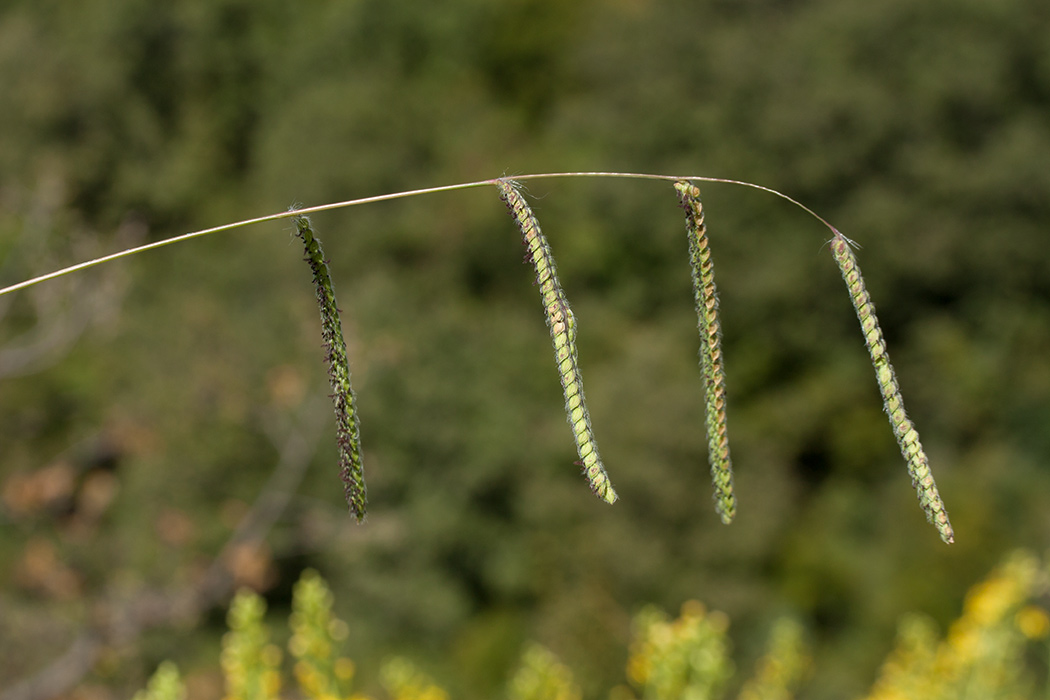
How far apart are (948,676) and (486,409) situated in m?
14.3

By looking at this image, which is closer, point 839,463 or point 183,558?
point 183,558

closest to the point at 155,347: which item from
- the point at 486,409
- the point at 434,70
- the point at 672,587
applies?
the point at 486,409

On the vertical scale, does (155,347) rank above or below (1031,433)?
above

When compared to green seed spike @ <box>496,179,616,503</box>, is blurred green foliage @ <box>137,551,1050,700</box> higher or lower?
lower

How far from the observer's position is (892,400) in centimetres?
104

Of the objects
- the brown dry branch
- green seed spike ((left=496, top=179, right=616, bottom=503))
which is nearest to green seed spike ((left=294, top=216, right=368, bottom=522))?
green seed spike ((left=496, top=179, right=616, bottom=503))

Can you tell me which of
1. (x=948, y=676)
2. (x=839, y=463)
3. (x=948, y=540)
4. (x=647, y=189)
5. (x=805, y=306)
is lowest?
(x=839, y=463)

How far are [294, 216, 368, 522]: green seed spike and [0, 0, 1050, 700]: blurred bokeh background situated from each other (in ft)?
34.7

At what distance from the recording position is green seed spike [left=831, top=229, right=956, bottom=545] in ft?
3.36

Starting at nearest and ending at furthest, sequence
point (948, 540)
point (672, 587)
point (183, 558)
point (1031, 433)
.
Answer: point (948, 540), point (183, 558), point (672, 587), point (1031, 433)

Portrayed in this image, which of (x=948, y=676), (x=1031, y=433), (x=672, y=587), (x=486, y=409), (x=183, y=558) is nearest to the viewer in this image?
(x=948, y=676)

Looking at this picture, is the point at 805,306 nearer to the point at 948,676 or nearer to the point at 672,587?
the point at 672,587

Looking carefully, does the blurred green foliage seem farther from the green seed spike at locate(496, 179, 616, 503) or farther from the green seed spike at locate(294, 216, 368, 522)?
the green seed spike at locate(496, 179, 616, 503)

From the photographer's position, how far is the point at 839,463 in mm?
20281
